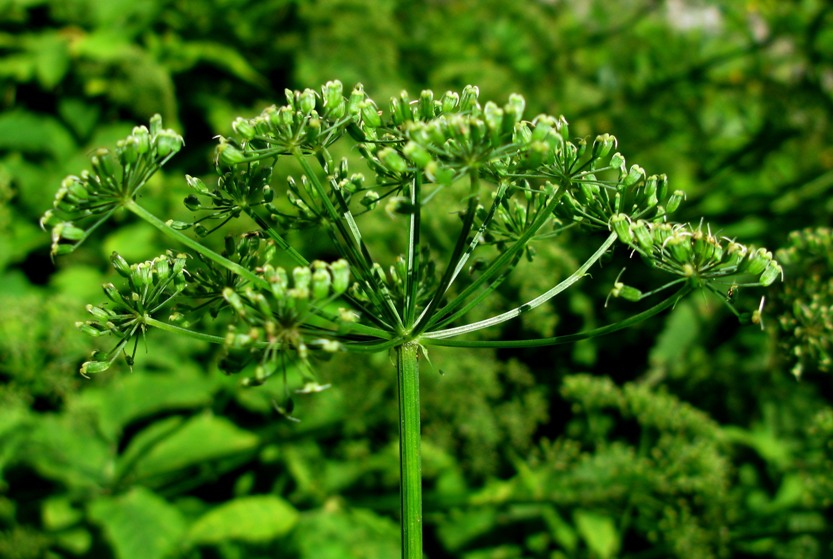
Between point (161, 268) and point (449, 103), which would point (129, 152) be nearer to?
point (161, 268)

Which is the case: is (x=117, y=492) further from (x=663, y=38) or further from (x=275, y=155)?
(x=663, y=38)

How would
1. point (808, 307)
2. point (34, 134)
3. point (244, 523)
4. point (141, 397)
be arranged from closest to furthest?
point (808, 307), point (244, 523), point (141, 397), point (34, 134)

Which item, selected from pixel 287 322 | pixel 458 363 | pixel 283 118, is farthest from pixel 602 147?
pixel 458 363

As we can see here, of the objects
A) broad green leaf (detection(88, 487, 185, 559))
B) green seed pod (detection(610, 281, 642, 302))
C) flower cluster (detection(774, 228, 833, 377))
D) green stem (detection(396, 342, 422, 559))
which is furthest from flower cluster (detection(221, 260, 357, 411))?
broad green leaf (detection(88, 487, 185, 559))

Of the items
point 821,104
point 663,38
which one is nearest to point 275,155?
point 821,104

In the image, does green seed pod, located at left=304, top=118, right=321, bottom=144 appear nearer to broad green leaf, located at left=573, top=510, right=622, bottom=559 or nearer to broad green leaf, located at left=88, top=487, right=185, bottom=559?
broad green leaf, located at left=88, top=487, right=185, bottom=559

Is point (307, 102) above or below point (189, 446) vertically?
above
